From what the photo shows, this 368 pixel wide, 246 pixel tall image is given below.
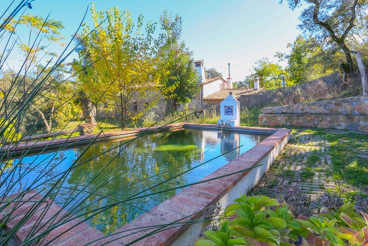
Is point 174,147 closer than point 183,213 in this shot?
No

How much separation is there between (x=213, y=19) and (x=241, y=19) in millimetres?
1541

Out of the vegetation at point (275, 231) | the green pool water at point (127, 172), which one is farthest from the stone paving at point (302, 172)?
the vegetation at point (275, 231)

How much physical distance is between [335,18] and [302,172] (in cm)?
1053

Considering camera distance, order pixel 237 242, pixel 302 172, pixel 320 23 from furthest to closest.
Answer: pixel 320 23 → pixel 302 172 → pixel 237 242

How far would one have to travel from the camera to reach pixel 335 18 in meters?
9.92

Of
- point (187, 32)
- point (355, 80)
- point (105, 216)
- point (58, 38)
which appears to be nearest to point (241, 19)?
point (187, 32)

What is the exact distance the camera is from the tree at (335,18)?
377 inches

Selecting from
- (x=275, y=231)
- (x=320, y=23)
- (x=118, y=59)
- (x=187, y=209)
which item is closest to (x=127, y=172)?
(x=187, y=209)

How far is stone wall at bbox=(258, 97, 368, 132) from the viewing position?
6787 millimetres

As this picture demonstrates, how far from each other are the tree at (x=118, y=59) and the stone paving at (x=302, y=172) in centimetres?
397

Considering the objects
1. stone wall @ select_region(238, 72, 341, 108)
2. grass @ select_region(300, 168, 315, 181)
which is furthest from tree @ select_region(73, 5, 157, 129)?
stone wall @ select_region(238, 72, 341, 108)

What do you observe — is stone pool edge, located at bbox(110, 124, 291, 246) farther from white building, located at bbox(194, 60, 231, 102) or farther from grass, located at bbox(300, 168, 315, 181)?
white building, located at bbox(194, 60, 231, 102)

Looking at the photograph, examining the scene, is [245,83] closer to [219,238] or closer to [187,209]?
[187,209]

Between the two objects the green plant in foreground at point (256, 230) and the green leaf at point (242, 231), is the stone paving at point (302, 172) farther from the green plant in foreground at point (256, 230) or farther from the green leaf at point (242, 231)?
the green leaf at point (242, 231)
